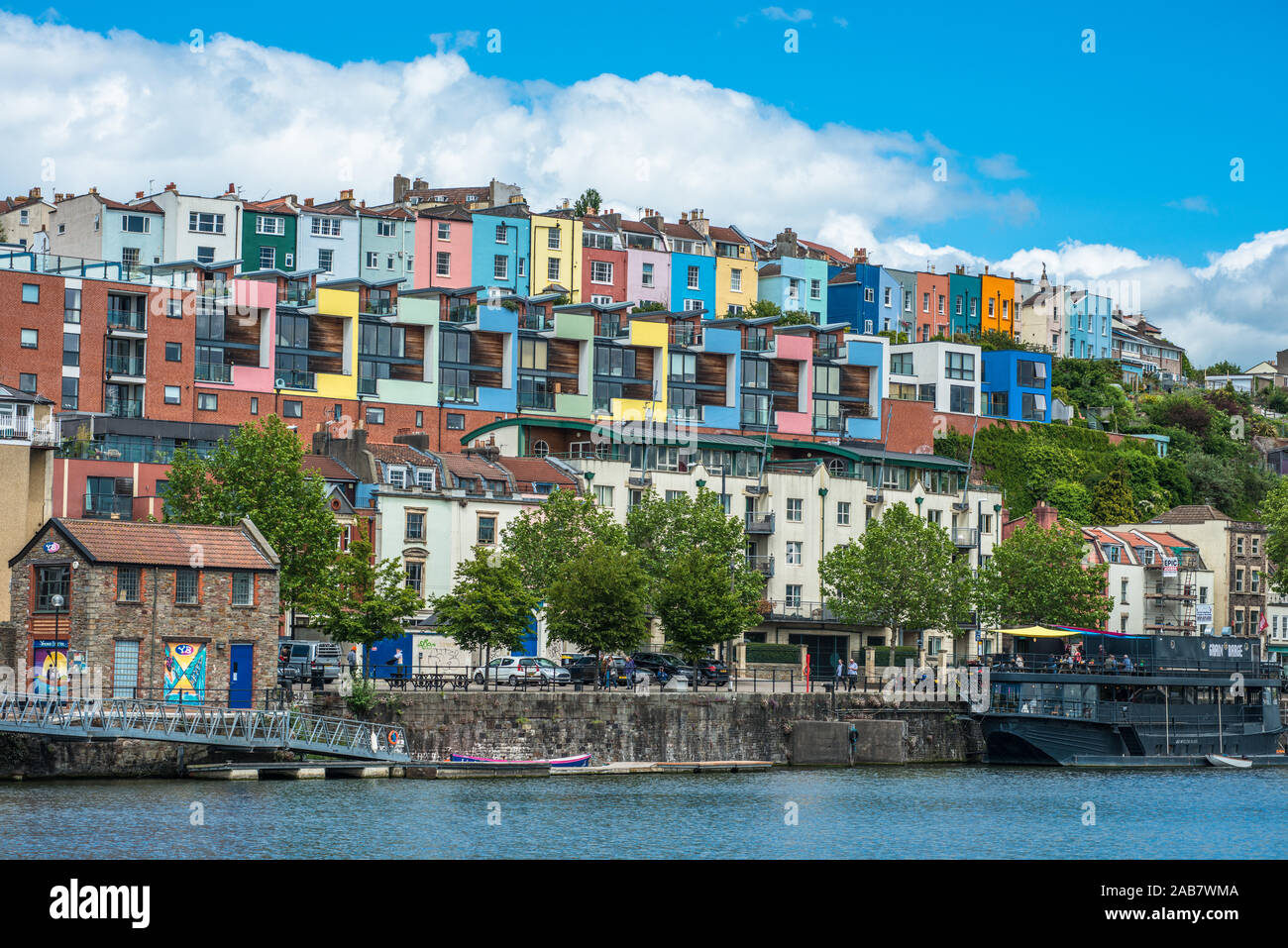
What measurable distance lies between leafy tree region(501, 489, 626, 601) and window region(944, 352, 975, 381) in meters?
63.5

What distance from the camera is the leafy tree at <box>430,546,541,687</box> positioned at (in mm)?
72188

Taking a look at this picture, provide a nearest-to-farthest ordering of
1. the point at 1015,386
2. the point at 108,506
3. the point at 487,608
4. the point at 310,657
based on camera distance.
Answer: the point at 310,657
the point at 487,608
the point at 108,506
the point at 1015,386

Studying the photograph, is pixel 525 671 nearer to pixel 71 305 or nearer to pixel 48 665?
pixel 48 665

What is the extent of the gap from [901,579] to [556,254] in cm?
5985

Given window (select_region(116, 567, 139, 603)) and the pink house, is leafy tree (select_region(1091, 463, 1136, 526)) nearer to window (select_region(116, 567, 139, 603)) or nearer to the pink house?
the pink house

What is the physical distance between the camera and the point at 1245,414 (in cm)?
17688

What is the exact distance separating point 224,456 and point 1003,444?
7632cm

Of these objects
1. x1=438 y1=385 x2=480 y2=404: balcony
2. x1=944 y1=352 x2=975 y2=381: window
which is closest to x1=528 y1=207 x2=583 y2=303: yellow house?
x1=438 y1=385 x2=480 y2=404: balcony

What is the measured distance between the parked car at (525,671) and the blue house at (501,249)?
69149 mm

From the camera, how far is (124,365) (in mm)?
105938

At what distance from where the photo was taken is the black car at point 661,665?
80.0m

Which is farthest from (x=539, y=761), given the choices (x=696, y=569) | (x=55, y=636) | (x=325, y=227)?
(x=325, y=227)
